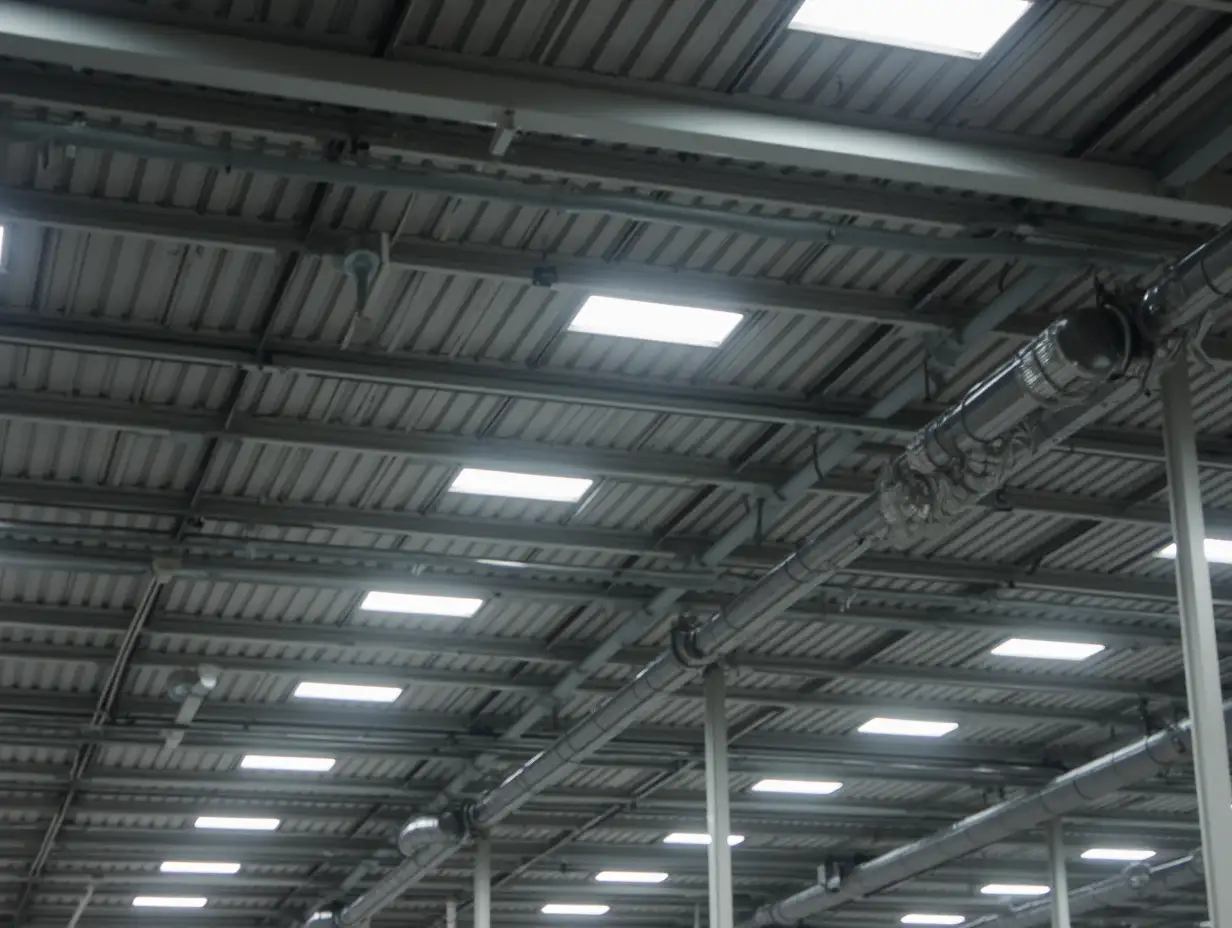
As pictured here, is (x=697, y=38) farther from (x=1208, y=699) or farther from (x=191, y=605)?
(x=191, y=605)

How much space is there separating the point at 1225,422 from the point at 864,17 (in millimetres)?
6418

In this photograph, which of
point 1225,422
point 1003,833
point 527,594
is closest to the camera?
point 1225,422

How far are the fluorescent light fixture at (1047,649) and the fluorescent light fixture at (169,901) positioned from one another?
16.4m

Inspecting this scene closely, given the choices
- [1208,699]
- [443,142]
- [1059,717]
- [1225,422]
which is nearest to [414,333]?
[443,142]

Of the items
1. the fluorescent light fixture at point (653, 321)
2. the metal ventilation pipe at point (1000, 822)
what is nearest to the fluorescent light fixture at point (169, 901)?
the metal ventilation pipe at point (1000, 822)

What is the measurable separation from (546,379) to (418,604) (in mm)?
4954

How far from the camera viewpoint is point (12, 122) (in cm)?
891

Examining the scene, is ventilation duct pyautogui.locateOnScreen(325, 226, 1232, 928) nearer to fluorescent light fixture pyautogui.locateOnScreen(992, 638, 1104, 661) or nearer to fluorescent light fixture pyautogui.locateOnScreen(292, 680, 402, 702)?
fluorescent light fixture pyautogui.locateOnScreen(992, 638, 1104, 661)

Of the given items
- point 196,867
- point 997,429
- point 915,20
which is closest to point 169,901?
point 196,867

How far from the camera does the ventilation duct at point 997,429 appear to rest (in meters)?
9.74

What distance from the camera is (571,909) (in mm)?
30422

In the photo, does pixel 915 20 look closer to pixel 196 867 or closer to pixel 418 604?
pixel 418 604

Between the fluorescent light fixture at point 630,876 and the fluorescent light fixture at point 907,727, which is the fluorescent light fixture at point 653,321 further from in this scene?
the fluorescent light fixture at point 630,876

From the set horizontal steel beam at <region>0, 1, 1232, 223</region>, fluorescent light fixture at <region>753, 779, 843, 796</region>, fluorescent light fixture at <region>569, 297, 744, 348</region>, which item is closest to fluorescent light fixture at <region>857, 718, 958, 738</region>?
fluorescent light fixture at <region>753, 779, 843, 796</region>
